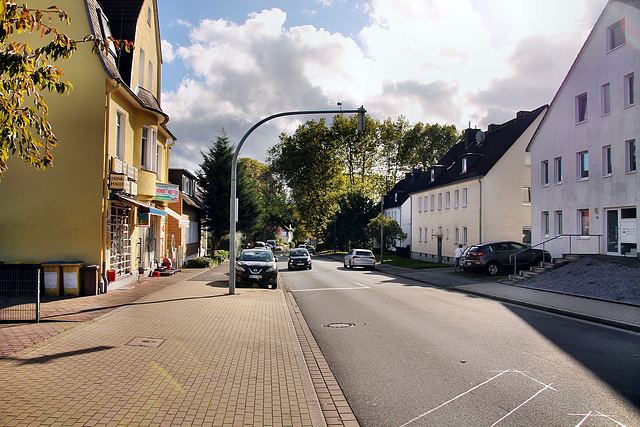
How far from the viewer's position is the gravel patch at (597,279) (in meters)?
15.5

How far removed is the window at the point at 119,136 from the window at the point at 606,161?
20082 millimetres

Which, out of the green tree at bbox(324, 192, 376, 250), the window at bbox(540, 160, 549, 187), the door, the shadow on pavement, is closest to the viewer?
the shadow on pavement

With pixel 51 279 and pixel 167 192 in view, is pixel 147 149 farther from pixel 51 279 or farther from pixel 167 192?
pixel 51 279

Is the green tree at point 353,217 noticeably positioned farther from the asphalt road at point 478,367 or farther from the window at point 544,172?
the asphalt road at point 478,367

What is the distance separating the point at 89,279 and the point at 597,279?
17093 millimetres

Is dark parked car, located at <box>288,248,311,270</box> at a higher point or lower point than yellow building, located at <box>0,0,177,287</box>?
lower

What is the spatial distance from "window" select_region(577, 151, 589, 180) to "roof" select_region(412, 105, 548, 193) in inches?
440

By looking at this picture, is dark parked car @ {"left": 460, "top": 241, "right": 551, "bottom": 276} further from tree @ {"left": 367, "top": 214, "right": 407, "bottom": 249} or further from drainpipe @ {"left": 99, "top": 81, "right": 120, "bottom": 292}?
tree @ {"left": 367, "top": 214, "right": 407, "bottom": 249}

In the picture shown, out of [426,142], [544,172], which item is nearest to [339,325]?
[544,172]

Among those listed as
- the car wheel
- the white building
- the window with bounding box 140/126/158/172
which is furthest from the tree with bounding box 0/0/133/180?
the car wheel

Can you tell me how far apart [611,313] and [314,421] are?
10789 millimetres

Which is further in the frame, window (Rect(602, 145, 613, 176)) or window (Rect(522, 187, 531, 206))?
window (Rect(522, 187, 531, 206))

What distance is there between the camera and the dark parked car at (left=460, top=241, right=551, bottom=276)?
24656 millimetres

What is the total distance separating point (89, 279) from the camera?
14.3 metres
